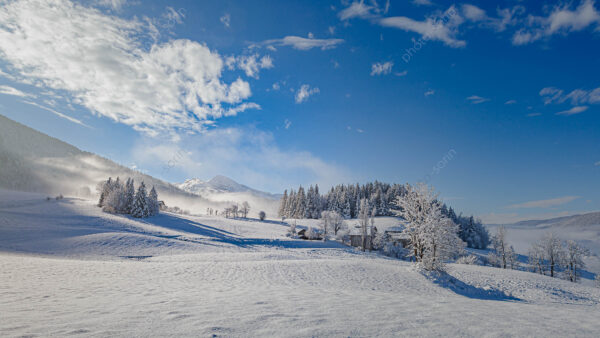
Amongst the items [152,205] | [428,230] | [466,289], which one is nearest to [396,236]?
[428,230]

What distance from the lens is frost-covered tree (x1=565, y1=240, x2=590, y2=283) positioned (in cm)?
5109

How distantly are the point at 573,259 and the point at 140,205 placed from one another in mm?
98769

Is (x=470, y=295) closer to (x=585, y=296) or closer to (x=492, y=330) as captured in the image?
(x=585, y=296)

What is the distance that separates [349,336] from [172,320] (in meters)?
4.27

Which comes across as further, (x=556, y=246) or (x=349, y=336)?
(x=556, y=246)

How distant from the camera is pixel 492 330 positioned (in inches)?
247

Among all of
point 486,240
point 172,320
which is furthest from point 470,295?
point 486,240

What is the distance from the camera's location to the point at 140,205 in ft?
201

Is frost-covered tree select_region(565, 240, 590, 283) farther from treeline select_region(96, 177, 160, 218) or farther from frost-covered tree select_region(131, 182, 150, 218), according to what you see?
treeline select_region(96, 177, 160, 218)

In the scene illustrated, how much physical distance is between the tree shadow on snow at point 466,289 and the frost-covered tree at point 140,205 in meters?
64.4

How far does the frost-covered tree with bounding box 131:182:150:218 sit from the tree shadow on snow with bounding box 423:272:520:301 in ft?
211

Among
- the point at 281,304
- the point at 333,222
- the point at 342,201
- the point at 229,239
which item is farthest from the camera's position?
the point at 342,201

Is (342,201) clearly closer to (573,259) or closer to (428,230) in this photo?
(573,259)

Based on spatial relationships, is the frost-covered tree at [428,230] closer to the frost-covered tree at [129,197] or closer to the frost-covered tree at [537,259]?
the frost-covered tree at [537,259]
